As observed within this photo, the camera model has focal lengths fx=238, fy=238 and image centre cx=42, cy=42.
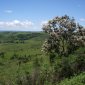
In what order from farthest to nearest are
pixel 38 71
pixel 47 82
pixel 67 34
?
pixel 67 34 → pixel 38 71 → pixel 47 82

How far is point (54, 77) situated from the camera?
1249 inches

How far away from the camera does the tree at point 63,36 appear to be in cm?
5797

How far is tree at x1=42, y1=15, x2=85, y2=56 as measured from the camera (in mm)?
57966

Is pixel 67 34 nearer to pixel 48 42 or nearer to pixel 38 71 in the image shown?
pixel 48 42

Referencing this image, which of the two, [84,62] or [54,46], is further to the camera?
[54,46]

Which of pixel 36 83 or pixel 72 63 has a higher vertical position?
pixel 72 63

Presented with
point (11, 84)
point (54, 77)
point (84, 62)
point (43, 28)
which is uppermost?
point (43, 28)

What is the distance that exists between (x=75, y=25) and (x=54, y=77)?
2998 cm

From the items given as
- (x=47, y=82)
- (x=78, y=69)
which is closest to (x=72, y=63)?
(x=78, y=69)

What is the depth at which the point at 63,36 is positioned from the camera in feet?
193

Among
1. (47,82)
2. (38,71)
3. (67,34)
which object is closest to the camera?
(47,82)

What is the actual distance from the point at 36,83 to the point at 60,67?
13.3 ft

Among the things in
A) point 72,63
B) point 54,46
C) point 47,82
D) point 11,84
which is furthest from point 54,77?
point 54,46

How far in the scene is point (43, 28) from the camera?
5972 centimetres
